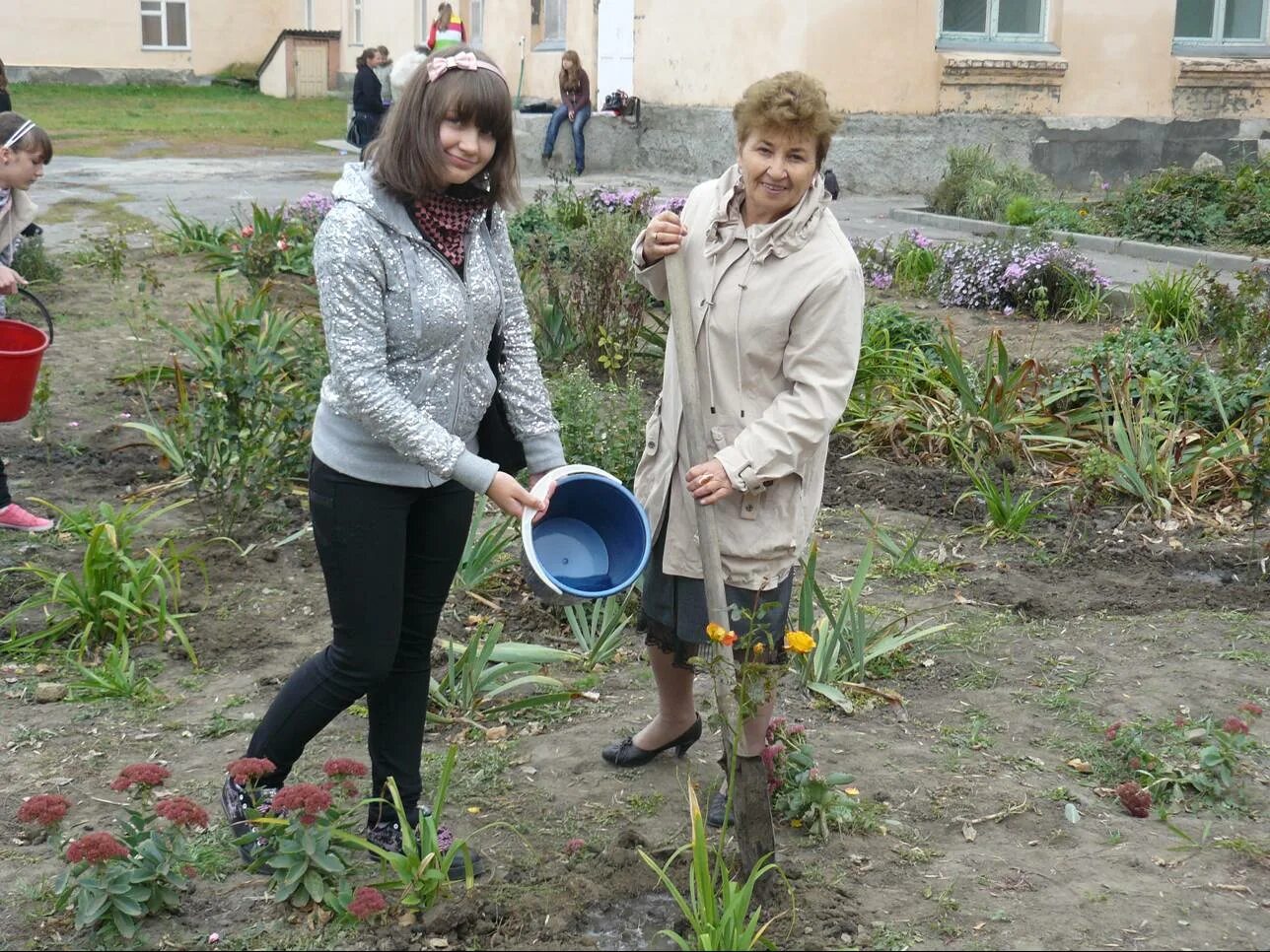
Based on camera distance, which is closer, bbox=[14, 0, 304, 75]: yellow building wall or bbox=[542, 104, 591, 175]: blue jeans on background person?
bbox=[542, 104, 591, 175]: blue jeans on background person

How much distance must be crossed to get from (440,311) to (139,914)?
4.28ft

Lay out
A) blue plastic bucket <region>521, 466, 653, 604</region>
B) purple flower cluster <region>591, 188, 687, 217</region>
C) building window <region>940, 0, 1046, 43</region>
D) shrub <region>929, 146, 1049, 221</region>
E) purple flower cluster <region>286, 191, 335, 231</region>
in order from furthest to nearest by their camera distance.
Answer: building window <region>940, 0, 1046, 43</region>
shrub <region>929, 146, 1049, 221</region>
purple flower cluster <region>286, 191, 335, 231</region>
purple flower cluster <region>591, 188, 687, 217</region>
blue plastic bucket <region>521, 466, 653, 604</region>

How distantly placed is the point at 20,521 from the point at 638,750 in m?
3.00

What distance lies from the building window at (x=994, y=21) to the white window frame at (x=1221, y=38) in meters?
1.86

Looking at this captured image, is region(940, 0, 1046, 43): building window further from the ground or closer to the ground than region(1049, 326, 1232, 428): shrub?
further from the ground

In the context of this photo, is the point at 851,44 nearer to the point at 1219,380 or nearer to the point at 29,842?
the point at 1219,380

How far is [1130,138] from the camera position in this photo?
16.1m

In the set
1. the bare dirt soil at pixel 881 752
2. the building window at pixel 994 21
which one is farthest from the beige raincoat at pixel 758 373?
the building window at pixel 994 21

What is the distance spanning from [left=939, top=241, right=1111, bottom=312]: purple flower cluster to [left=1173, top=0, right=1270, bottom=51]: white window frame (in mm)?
8828

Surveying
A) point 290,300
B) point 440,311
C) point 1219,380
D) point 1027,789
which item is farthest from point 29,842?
point 290,300

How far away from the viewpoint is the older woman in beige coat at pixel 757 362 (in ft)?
9.73

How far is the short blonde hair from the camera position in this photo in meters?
2.91

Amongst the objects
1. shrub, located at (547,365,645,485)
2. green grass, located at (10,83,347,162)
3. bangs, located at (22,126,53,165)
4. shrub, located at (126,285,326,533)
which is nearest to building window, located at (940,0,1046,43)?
green grass, located at (10,83,347,162)

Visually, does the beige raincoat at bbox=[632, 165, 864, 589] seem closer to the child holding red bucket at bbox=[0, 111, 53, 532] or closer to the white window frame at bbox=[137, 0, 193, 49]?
the child holding red bucket at bbox=[0, 111, 53, 532]
